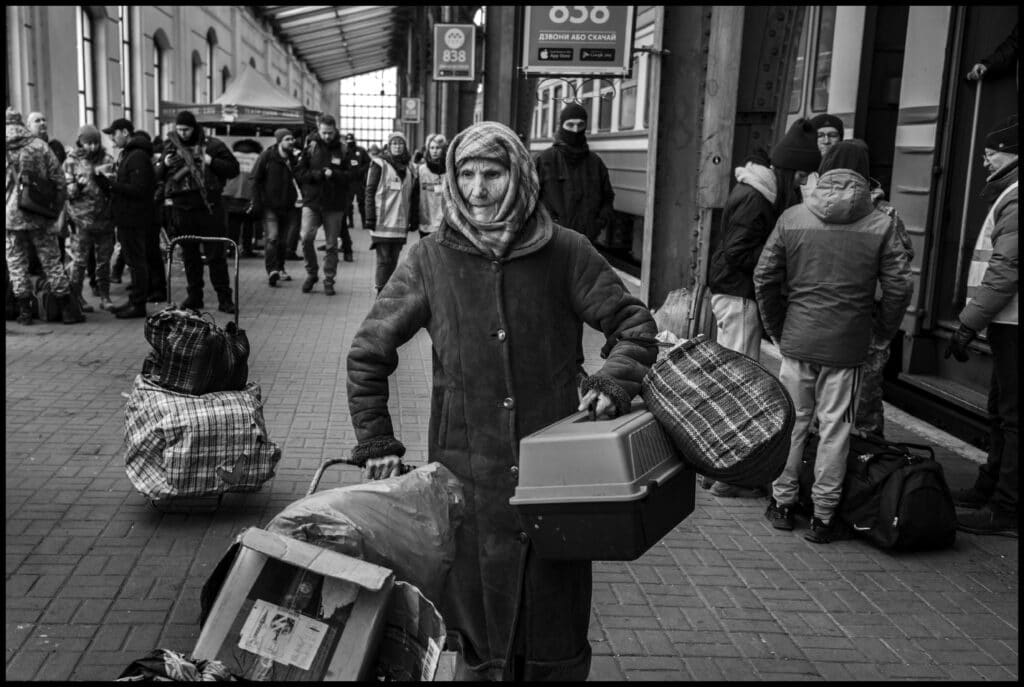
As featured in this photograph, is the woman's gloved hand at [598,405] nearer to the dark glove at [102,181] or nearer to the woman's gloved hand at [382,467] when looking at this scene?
the woman's gloved hand at [382,467]

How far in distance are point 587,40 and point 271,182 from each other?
21.4 ft

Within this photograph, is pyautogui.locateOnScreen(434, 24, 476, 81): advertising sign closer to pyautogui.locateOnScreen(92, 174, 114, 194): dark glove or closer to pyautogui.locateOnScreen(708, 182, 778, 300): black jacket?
pyautogui.locateOnScreen(92, 174, 114, 194): dark glove

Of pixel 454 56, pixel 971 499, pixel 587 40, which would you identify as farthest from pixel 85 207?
pixel 971 499

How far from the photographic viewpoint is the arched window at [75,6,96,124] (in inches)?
885

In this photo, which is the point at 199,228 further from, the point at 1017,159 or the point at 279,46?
the point at 279,46

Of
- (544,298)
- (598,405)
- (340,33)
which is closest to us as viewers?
(598,405)

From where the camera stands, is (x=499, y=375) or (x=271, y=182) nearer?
(x=499, y=375)

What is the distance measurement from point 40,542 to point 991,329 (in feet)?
15.8

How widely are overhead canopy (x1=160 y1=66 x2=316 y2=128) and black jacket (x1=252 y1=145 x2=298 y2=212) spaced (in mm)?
7580

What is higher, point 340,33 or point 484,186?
point 340,33

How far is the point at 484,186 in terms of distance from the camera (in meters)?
3.16

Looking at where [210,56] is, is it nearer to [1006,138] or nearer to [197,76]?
[197,76]

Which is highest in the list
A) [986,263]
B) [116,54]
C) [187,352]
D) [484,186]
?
[116,54]

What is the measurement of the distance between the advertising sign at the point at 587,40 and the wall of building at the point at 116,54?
10.8 metres
